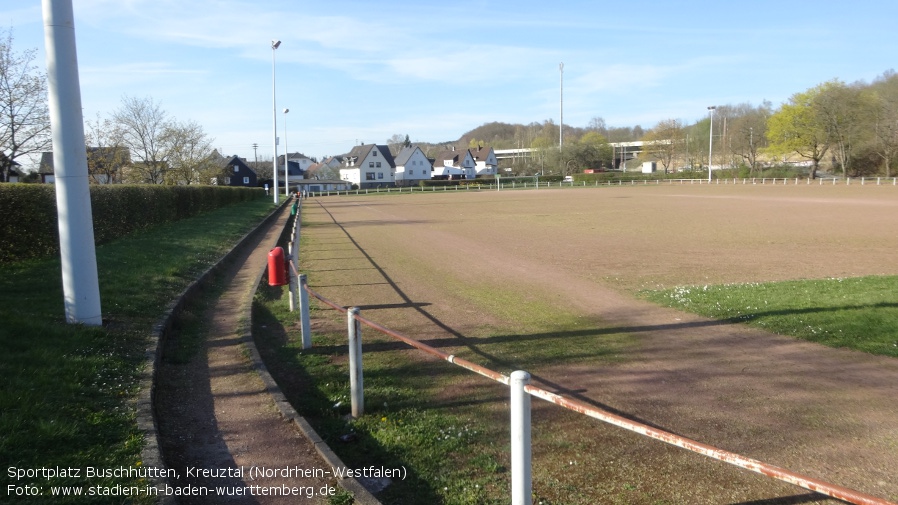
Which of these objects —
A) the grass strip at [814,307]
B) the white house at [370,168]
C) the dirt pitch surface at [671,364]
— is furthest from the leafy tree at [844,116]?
the grass strip at [814,307]

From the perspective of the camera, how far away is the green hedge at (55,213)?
39.1 feet

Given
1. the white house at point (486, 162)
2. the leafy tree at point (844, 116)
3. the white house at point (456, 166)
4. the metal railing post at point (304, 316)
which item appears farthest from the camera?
the white house at point (486, 162)

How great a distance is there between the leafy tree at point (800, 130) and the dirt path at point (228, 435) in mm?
86866

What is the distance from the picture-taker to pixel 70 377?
5.44m

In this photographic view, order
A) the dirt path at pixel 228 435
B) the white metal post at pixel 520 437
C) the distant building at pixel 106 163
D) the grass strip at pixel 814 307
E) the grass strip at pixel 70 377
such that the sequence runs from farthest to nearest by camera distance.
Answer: the distant building at pixel 106 163, the grass strip at pixel 814 307, the dirt path at pixel 228 435, the grass strip at pixel 70 377, the white metal post at pixel 520 437

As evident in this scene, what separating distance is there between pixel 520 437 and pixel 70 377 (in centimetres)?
424

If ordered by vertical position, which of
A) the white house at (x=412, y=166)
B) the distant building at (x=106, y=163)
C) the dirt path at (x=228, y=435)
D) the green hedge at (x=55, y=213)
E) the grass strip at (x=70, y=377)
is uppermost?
the white house at (x=412, y=166)

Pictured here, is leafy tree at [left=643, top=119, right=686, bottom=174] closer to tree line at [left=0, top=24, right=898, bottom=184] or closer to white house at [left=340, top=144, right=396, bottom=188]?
tree line at [left=0, top=24, right=898, bottom=184]

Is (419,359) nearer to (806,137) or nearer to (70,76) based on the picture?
(70,76)

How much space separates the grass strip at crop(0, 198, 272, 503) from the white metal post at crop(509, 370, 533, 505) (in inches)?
→ 83.9

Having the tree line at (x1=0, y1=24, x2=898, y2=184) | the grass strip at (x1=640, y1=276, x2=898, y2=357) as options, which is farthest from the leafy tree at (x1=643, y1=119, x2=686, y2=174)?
the grass strip at (x1=640, y1=276, x2=898, y2=357)

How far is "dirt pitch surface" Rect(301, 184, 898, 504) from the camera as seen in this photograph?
439cm

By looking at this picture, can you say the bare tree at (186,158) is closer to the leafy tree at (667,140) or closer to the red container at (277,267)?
the red container at (277,267)

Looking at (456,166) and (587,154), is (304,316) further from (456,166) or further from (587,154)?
(456,166)
